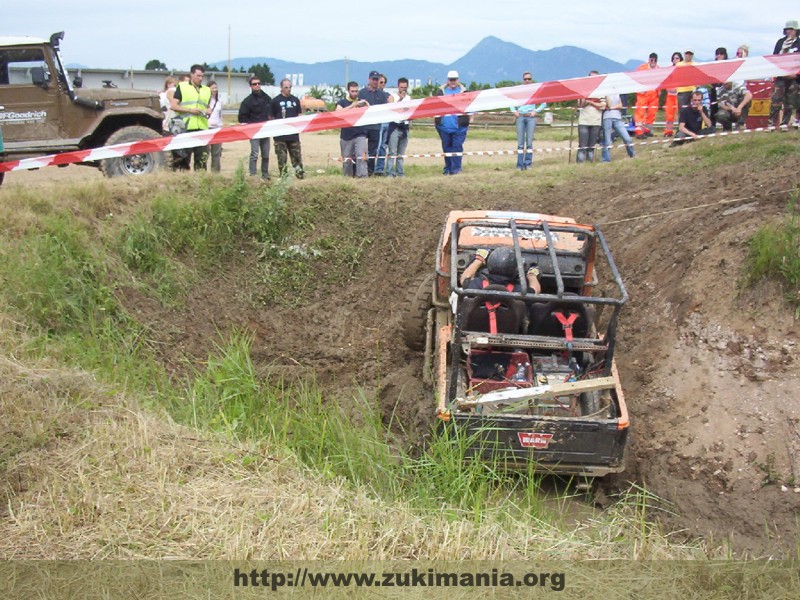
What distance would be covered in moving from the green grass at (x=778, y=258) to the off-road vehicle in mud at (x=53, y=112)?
31.2ft

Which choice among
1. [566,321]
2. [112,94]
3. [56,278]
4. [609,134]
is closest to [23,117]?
[112,94]

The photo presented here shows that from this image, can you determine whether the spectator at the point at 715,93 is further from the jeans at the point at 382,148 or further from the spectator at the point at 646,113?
the jeans at the point at 382,148

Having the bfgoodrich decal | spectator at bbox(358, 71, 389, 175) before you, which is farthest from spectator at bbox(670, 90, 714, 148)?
the bfgoodrich decal

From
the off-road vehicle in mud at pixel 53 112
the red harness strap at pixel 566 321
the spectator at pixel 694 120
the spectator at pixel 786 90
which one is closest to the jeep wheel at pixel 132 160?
the off-road vehicle in mud at pixel 53 112

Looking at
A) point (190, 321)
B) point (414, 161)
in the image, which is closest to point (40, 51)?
point (190, 321)

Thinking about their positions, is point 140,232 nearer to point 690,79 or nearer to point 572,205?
point 572,205

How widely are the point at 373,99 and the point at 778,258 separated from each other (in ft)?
27.0

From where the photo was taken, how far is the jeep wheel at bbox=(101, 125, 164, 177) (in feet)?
45.9

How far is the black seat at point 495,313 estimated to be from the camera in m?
7.48

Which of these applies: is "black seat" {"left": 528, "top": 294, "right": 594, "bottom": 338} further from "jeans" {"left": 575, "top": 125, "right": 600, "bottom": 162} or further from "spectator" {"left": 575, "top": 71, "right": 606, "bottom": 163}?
"jeans" {"left": 575, "top": 125, "right": 600, "bottom": 162}

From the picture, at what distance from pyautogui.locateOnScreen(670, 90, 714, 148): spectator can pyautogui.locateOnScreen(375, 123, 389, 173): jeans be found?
5.37 metres

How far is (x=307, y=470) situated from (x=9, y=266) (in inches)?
236

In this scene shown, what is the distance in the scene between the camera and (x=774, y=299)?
8.41 meters

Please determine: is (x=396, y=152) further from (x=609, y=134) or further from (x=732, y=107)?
(x=732, y=107)
